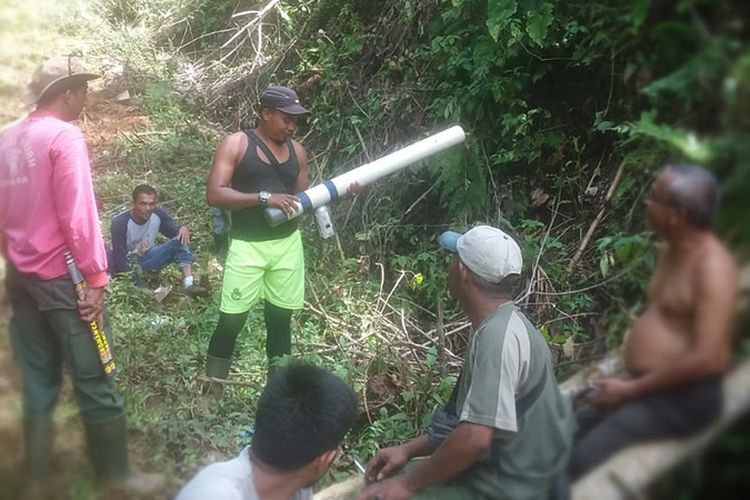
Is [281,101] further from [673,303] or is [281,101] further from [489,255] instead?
[673,303]

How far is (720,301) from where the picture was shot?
0.89m

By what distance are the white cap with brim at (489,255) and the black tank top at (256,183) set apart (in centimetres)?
154

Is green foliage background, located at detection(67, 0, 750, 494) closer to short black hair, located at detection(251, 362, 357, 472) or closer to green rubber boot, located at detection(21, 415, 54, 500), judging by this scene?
short black hair, located at detection(251, 362, 357, 472)

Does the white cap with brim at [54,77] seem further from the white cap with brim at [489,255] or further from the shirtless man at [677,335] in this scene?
the shirtless man at [677,335]

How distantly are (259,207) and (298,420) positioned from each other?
1749 mm

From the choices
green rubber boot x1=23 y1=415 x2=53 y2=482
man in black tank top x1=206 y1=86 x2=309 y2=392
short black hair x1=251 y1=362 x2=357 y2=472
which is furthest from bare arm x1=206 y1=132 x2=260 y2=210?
green rubber boot x1=23 y1=415 x2=53 y2=482

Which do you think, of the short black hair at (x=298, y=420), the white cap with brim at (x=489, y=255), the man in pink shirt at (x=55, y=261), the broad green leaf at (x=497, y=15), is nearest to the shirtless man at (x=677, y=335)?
the short black hair at (x=298, y=420)

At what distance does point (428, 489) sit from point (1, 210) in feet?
4.35

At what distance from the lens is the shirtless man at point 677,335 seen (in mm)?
889

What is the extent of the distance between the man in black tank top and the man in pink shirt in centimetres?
109

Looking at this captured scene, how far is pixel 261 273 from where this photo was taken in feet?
11.8

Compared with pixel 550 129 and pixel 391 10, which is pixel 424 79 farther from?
pixel 550 129

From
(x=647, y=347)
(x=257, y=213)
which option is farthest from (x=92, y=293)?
(x=647, y=347)

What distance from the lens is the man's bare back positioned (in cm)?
91
